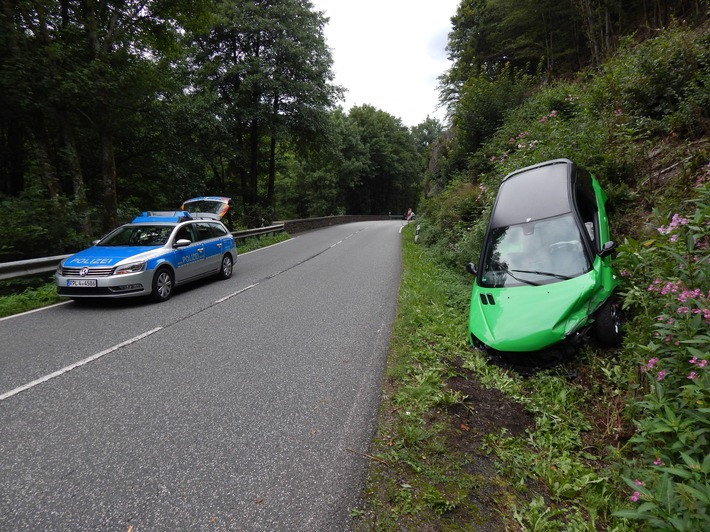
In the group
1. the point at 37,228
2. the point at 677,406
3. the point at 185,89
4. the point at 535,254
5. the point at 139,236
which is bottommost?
the point at 677,406

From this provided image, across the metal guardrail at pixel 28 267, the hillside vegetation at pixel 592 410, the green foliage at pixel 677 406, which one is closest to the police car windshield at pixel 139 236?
the metal guardrail at pixel 28 267

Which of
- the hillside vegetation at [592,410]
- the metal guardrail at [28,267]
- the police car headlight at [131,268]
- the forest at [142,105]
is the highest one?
the forest at [142,105]

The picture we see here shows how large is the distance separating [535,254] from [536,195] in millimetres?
1171

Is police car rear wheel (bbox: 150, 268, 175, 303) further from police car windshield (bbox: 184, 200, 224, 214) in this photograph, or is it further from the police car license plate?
police car windshield (bbox: 184, 200, 224, 214)

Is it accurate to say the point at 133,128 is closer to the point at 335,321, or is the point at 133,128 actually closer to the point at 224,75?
the point at 224,75

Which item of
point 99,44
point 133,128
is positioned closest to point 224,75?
point 133,128

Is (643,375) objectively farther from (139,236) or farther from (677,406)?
(139,236)

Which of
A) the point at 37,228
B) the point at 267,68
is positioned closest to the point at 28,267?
the point at 37,228

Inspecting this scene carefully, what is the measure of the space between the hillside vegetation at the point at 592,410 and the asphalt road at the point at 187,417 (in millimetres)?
393

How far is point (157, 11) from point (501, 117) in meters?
13.8

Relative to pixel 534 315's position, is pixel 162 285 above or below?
above

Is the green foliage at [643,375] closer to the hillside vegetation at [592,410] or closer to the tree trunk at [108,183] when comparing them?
the hillside vegetation at [592,410]

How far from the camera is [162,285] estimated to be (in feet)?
24.1

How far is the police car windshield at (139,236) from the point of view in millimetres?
7672
